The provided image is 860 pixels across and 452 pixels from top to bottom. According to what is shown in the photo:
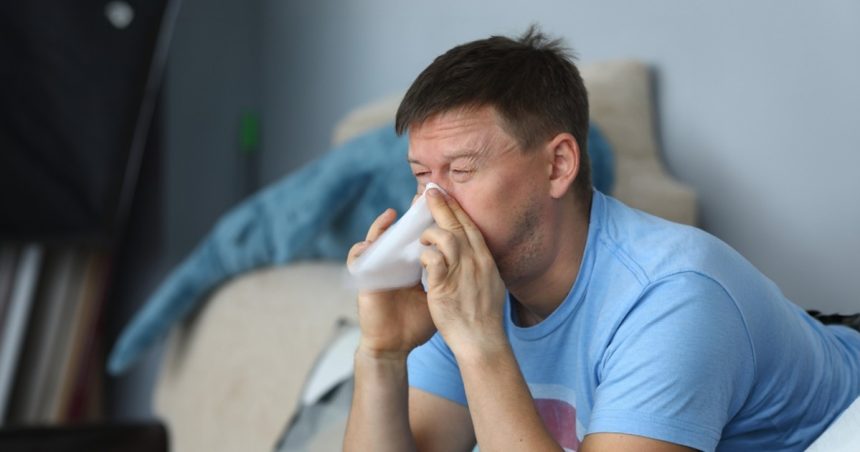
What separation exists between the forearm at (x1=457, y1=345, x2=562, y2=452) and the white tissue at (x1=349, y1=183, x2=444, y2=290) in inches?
4.9

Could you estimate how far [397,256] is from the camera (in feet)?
3.39

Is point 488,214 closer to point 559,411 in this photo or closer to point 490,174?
point 490,174

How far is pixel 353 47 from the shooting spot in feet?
8.18

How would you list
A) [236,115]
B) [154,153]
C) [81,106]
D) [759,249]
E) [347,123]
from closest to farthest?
[759,249], [347,123], [81,106], [154,153], [236,115]

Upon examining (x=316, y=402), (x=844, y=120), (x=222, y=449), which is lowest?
(x=222, y=449)

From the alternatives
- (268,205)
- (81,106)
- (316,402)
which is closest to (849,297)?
(316,402)

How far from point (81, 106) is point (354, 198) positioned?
0.83 meters

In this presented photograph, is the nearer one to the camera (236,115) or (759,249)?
(759,249)

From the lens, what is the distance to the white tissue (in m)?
1.01

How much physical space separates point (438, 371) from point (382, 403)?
0.08 metres

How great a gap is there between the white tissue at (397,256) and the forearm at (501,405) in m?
0.13

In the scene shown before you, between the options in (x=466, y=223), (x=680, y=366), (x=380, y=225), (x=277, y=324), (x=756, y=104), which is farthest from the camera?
(x=277, y=324)

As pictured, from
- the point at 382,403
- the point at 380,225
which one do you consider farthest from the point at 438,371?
the point at 380,225

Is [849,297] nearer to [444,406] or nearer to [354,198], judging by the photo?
[444,406]
